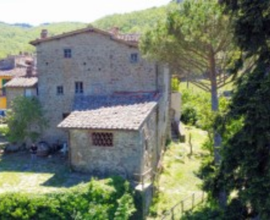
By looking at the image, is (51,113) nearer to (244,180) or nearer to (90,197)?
(90,197)

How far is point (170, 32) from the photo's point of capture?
58.7 feet

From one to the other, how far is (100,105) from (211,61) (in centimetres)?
800

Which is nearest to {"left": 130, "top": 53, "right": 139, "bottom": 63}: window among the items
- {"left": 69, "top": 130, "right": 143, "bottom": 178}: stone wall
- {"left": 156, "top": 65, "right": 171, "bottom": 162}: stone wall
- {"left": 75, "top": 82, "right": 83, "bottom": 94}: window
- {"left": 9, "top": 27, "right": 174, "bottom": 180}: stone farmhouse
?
{"left": 9, "top": 27, "right": 174, "bottom": 180}: stone farmhouse

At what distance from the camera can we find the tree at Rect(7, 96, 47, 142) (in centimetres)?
2580

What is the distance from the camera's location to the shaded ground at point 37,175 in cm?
1980

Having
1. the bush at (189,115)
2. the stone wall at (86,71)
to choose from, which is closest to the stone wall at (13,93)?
the stone wall at (86,71)

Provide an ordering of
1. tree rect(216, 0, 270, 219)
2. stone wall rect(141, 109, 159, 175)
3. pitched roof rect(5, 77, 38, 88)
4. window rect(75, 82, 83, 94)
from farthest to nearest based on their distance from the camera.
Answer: pitched roof rect(5, 77, 38, 88) < window rect(75, 82, 83, 94) < stone wall rect(141, 109, 159, 175) < tree rect(216, 0, 270, 219)

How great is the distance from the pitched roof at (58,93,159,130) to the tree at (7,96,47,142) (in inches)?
127

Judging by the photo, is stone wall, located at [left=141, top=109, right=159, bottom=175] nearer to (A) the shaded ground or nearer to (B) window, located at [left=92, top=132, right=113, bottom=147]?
(B) window, located at [left=92, top=132, right=113, bottom=147]

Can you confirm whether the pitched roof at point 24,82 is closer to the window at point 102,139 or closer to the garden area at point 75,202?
the window at point 102,139

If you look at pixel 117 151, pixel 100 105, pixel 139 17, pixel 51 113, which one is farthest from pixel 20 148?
pixel 139 17

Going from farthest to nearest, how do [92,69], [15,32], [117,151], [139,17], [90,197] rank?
1. [15,32]
2. [139,17]
3. [92,69]
4. [117,151]
5. [90,197]

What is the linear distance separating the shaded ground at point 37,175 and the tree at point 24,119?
4.59 feet

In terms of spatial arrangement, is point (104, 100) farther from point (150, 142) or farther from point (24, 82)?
point (24, 82)
